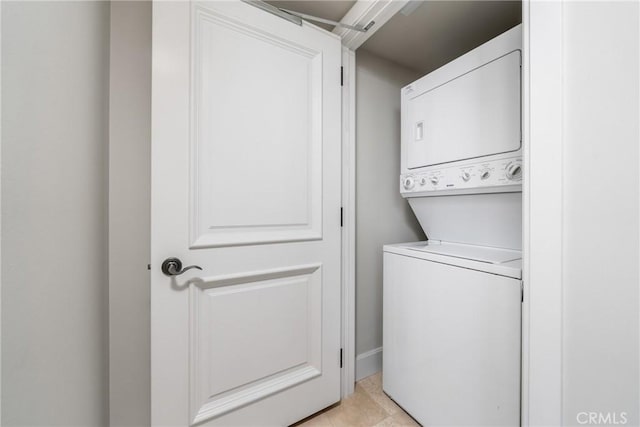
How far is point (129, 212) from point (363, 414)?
1.61 m

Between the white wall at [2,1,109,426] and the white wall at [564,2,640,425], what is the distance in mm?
1121

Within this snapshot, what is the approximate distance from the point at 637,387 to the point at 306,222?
3.77 ft

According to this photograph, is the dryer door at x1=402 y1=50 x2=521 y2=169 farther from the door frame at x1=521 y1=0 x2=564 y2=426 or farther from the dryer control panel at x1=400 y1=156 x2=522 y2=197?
the door frame at x1=521 y1=0 x2=564 y2=426

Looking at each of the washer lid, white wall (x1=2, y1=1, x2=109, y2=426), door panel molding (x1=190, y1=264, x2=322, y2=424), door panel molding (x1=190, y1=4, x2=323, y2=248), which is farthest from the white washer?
Answer: white wall (x1=2, y1=1, x2=109, y2=426)

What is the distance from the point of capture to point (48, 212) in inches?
16.9

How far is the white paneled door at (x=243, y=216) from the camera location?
98 centimetres

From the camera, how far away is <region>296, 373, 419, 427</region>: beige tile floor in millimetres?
1304

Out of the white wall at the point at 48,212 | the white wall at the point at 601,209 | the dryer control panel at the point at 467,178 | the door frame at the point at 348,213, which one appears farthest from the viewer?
the door frame at the point at 348,213

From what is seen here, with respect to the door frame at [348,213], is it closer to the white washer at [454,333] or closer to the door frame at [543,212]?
the white washer at [454,333]

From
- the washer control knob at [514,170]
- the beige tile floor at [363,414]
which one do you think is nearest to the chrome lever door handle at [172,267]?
the beige tile floor at [363,414]

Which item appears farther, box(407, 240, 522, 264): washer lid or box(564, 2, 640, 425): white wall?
box(407, 240, 522, 264): washer lid

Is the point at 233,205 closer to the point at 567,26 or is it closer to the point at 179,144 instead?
the point at 179,144

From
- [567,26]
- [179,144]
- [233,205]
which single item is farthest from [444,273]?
[179,144]

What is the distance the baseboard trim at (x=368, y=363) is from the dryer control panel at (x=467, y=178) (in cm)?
116
